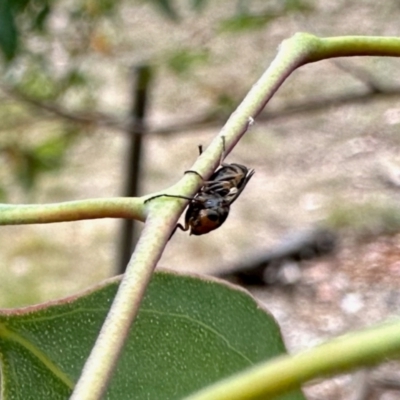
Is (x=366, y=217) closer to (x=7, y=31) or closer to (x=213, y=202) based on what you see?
(x=7, y=31)

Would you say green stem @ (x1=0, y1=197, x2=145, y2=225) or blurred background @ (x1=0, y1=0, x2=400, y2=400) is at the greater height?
green stem @ (x1=0, y1=197, x2=145, y2=225)

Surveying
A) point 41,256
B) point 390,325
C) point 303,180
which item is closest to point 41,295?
point 41,256

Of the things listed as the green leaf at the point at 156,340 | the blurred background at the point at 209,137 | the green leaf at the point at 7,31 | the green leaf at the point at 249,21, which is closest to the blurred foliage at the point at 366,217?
the blurred background at the point at 209,137

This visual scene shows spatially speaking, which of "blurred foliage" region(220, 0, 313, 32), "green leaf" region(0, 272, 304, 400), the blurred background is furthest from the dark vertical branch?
"green leaf" region(0, 272, 304, 400)

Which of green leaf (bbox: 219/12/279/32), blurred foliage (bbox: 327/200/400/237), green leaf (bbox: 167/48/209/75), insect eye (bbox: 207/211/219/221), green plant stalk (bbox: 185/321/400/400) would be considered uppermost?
green plant stalk (bbox: 185/321/400/400)

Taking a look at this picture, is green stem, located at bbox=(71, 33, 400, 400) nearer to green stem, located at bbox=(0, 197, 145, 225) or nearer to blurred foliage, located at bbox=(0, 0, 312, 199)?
green stem, located at bbox=(0, 197, 145, 225)

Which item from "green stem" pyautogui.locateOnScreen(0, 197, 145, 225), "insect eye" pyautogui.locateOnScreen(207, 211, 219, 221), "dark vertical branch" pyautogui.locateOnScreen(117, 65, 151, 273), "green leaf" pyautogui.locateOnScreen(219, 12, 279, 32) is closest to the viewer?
"green stem" pyautogui.locateOnScreen(0, 197, 145, 225)
